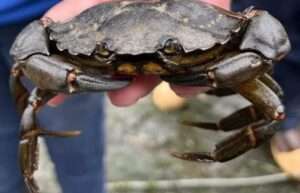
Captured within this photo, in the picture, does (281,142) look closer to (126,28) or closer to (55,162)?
(55,162)

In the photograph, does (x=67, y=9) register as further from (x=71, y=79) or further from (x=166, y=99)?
(x=166, y=99)

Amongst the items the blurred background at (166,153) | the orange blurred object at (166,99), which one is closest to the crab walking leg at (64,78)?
the blurred background at (166,153)

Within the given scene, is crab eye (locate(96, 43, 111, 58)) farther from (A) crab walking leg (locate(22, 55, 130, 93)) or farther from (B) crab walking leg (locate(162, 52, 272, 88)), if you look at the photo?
(B) crab walking leg (locate(162, 52, 272, 88))

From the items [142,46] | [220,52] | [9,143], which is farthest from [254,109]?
[9,143]

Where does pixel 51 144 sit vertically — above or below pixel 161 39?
below

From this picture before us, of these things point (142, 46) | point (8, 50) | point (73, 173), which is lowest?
point (73, 173)

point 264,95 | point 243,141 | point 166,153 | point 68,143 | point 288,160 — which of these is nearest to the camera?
Result: point 264,95

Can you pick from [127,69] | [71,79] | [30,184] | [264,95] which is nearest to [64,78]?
[71,79]
